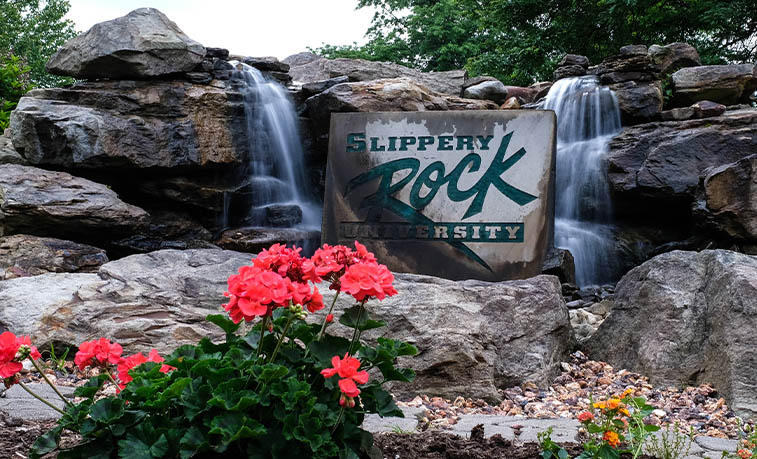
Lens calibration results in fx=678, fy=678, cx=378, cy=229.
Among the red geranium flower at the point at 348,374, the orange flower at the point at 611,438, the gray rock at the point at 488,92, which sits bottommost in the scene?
the orange flower at the point at 611,438

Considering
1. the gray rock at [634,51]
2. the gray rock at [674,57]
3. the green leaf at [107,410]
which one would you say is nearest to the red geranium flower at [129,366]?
the green leaf at [107,410]

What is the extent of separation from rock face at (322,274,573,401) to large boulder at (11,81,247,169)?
4.96m

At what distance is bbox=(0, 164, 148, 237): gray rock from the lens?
6.39 m

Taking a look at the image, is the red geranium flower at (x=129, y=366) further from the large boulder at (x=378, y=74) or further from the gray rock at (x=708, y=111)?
the large boulder at (x=378, y=74)

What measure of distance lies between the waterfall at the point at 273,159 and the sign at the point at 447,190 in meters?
3.67

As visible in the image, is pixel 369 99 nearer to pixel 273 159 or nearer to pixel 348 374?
pixel 273 159

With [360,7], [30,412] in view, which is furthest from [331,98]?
[360,7]

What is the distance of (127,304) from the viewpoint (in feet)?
13.0

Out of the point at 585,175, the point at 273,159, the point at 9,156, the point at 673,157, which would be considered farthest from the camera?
the point at 273,159

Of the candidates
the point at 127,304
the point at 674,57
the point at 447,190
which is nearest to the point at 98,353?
the point at 127,304

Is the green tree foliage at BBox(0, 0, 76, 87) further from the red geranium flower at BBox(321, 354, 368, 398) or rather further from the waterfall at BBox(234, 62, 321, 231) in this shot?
the red geranium flower at BBox(321, 354, 368, 398)

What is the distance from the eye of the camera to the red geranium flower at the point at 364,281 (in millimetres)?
1519

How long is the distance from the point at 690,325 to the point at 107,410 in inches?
132

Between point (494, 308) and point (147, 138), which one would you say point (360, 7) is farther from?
point (494, 308)
